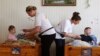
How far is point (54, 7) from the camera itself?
14.6ft

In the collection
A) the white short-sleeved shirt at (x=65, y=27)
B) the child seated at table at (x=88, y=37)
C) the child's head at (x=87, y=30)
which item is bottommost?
the child seated at table at (x=88, y=37)

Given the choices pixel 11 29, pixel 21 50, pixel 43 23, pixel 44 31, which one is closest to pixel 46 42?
pixel 44 31

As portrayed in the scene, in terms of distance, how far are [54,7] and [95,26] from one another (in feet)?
2.48

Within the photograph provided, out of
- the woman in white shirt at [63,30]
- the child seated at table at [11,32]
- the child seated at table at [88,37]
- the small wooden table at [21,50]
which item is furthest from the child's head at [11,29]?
the child seated at table at [88,37]

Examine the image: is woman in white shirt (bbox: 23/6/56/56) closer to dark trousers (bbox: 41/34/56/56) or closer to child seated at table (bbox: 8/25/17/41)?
dark trousers (bbox: 41/34/56/56)

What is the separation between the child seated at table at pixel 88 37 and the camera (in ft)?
13.9

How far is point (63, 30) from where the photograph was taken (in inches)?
156

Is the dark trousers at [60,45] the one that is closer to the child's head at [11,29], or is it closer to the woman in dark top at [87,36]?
the woman in dark top at [87,36]

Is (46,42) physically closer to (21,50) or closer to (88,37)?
(21,50)

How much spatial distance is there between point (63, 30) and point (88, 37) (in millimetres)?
530

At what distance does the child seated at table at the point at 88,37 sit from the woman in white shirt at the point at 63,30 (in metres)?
0.20

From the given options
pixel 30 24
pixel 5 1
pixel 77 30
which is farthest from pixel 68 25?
pixel 5 1

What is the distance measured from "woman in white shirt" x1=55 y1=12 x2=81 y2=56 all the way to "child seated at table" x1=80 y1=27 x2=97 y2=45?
197 millimetres

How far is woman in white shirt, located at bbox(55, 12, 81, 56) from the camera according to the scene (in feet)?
12.9
